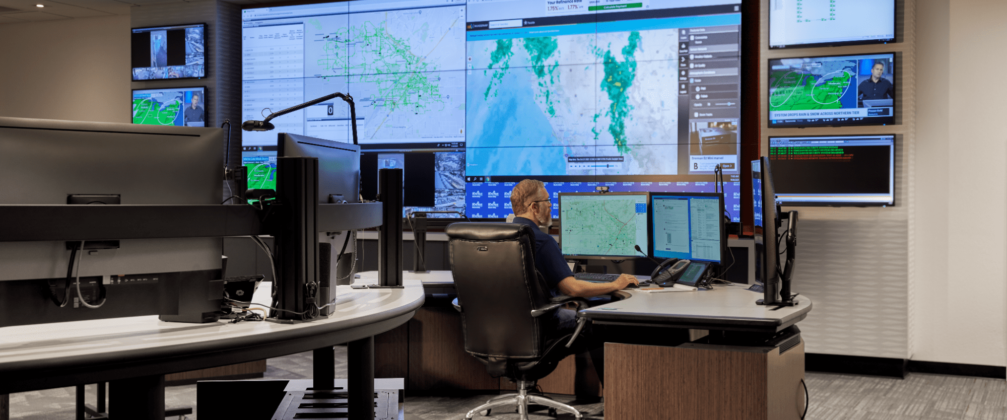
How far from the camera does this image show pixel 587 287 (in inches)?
120

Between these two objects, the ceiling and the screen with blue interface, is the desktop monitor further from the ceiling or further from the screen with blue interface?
the ceiling

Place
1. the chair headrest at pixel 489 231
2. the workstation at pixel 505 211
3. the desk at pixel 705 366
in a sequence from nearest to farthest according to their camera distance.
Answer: the workstation at pixel 505 211, the desk at pixel 705 366, the chair headrest at pixel 489 231

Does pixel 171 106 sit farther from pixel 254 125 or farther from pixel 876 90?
pixel 876 90

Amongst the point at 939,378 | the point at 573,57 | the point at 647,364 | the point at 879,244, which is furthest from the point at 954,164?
the point at 647,364

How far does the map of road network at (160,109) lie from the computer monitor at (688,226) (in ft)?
13.2

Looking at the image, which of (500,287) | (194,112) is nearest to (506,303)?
(500,287)

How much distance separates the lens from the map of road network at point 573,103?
15.1 feet

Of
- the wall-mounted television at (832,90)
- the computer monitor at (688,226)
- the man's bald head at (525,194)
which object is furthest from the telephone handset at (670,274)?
the wall-mounted television at (832,90)

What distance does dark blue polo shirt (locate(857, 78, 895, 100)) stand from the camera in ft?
13.8

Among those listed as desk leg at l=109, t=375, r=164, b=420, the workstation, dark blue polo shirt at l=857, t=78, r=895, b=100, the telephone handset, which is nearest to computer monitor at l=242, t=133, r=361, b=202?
the workstation

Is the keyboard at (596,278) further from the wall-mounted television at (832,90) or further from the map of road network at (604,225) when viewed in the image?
the wall-mounted television at (832,90)

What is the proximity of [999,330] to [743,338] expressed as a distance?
271cm

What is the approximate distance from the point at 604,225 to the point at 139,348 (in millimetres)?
2519

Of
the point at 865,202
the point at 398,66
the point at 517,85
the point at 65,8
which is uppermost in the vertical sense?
the point at 65,8
